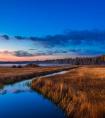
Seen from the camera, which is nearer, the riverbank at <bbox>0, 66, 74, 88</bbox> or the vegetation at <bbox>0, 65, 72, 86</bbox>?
the riverbank at <bbox>0, 66, 74, 88</bbox>

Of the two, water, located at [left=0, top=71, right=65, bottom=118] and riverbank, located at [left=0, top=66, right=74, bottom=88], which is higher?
riverbank, located at [left=0, top=66, right=74, bottom=88]

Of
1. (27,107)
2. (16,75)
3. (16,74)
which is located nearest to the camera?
(27,107)

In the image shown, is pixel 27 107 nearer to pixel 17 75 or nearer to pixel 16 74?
pixel 17 75

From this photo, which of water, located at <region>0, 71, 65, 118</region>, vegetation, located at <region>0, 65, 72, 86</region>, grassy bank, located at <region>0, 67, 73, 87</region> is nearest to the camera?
water, located at <region>0, 71, 65, 118</region>

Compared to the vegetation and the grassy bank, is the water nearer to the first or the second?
the grassy bank


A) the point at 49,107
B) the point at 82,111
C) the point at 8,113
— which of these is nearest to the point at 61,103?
the point at 49,107

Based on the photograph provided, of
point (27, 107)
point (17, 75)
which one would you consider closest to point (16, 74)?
point (17, 75)

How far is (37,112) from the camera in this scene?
1947cm

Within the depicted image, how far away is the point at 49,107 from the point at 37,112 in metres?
1.78

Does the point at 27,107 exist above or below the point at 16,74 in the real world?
below

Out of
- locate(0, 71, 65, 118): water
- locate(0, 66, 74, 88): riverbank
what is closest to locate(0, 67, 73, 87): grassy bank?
locate(0, 66, 74, 88): riverbank

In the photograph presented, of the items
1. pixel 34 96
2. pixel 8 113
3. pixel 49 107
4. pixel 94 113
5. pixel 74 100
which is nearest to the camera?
pixel 94 113

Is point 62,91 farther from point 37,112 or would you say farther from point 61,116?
point 61,116

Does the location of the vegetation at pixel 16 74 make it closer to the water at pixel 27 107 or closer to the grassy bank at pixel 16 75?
the grassy bank at pixel 16 75
